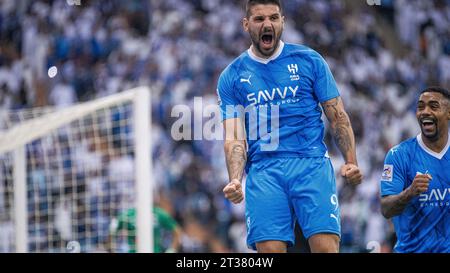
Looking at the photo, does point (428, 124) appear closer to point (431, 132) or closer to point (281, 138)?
point (431, 132)

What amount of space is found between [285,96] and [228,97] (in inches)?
17.3

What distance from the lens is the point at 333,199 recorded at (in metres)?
6.60

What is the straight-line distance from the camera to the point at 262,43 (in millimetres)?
6742

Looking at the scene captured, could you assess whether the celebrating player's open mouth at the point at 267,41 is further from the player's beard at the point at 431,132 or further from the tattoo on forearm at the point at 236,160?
the player's beard at the point at 431,132

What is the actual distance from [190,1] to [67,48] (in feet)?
7.79

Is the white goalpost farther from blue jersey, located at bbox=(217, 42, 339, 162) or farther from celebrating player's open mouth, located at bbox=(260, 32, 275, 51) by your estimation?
celebrating player's open mouth, located at bbox=(260, 32, 275, 51)

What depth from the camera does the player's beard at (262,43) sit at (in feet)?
A: 22.0

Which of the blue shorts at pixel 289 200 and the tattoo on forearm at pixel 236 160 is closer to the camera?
the blue shorts at pixel 289 200

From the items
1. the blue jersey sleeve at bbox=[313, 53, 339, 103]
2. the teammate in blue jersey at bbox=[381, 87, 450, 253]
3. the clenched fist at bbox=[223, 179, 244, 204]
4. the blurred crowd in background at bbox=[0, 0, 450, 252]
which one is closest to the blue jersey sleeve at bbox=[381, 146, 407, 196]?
the teammate in blue jersey at bbox=[381, 87, 450, 253]

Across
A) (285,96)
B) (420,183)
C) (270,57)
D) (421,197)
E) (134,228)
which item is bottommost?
(134,228)

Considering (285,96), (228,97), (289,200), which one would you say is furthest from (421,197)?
(228,97)

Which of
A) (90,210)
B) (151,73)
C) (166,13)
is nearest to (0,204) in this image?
(90,210)

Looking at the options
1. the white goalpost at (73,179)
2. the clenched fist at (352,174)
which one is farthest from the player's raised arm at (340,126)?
A: the white goalpost at (73,179)

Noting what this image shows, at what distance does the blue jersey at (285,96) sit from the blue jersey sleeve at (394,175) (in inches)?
28.6
